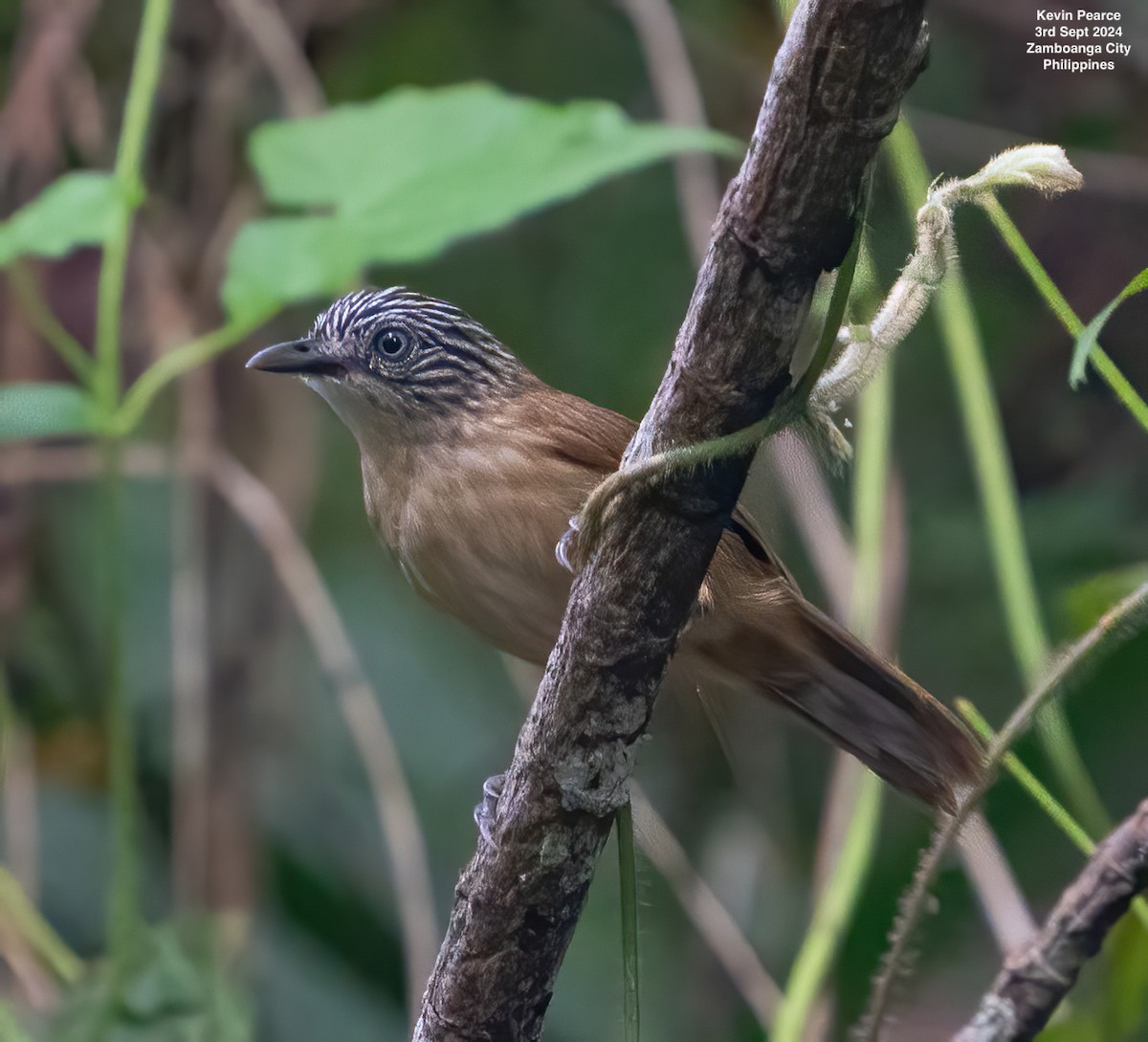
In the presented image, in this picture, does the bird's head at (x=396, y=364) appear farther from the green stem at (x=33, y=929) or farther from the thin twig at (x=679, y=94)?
the green stem at (x=33, y=929)

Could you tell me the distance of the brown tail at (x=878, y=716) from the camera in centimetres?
168

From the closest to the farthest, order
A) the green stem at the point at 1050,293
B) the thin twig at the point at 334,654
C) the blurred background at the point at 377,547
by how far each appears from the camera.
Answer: the green stem at the point at 1050,293 < the thin twig at the point at 334,654 < the blurred background at the point at 377,547

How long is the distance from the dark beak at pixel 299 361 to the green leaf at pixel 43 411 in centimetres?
26

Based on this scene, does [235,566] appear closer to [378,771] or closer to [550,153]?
[378,771]

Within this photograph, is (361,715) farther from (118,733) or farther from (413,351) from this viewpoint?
(413,351)

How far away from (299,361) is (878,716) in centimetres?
106

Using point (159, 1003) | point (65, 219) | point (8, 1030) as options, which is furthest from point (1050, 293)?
point (159, 1003)

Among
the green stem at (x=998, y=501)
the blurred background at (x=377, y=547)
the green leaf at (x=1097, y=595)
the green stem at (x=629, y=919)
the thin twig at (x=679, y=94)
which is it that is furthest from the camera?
the blurred background at (x=377, y=547)

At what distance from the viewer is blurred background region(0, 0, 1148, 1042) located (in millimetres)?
3305

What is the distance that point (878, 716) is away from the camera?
5.85 feet

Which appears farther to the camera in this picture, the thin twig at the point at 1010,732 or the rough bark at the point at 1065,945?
the rough bark at the point at 1065,945

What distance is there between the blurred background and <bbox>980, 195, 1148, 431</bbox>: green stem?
166 cm

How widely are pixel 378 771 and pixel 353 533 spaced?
3.20 ft

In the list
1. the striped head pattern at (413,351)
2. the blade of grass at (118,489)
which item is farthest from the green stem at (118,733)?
the striped head pattern at (413,351)
